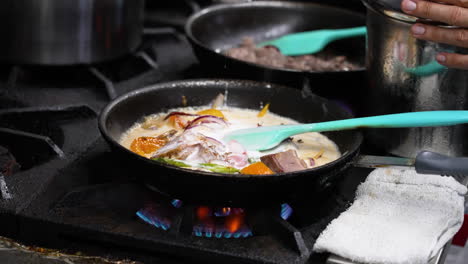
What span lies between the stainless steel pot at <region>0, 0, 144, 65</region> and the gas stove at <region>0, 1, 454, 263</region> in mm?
203

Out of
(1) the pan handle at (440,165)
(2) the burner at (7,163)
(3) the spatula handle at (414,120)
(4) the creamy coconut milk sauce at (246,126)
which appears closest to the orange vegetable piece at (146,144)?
(4) the creamy coconut milk sauce at (246,126)

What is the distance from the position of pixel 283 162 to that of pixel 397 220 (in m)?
0.23

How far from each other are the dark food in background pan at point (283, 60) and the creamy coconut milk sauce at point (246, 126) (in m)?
0.32

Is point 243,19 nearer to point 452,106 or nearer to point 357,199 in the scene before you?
point 452,106

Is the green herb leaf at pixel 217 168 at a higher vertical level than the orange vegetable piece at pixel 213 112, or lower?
higher

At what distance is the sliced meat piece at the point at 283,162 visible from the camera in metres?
1.23

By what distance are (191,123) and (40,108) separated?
0.39m

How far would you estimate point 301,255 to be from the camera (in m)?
1.13

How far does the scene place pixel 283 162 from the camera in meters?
1.24

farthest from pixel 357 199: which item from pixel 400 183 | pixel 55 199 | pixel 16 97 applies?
pixel 16 97

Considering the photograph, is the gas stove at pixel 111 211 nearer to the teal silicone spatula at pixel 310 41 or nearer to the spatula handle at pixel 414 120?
the spatula handle at pixel 414 120

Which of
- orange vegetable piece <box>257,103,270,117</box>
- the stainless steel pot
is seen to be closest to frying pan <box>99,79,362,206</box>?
orange vegetable piece <box>257,103,270,117</box>

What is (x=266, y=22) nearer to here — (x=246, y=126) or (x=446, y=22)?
(x=246, y=126)

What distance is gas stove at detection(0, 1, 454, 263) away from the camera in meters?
1.15
